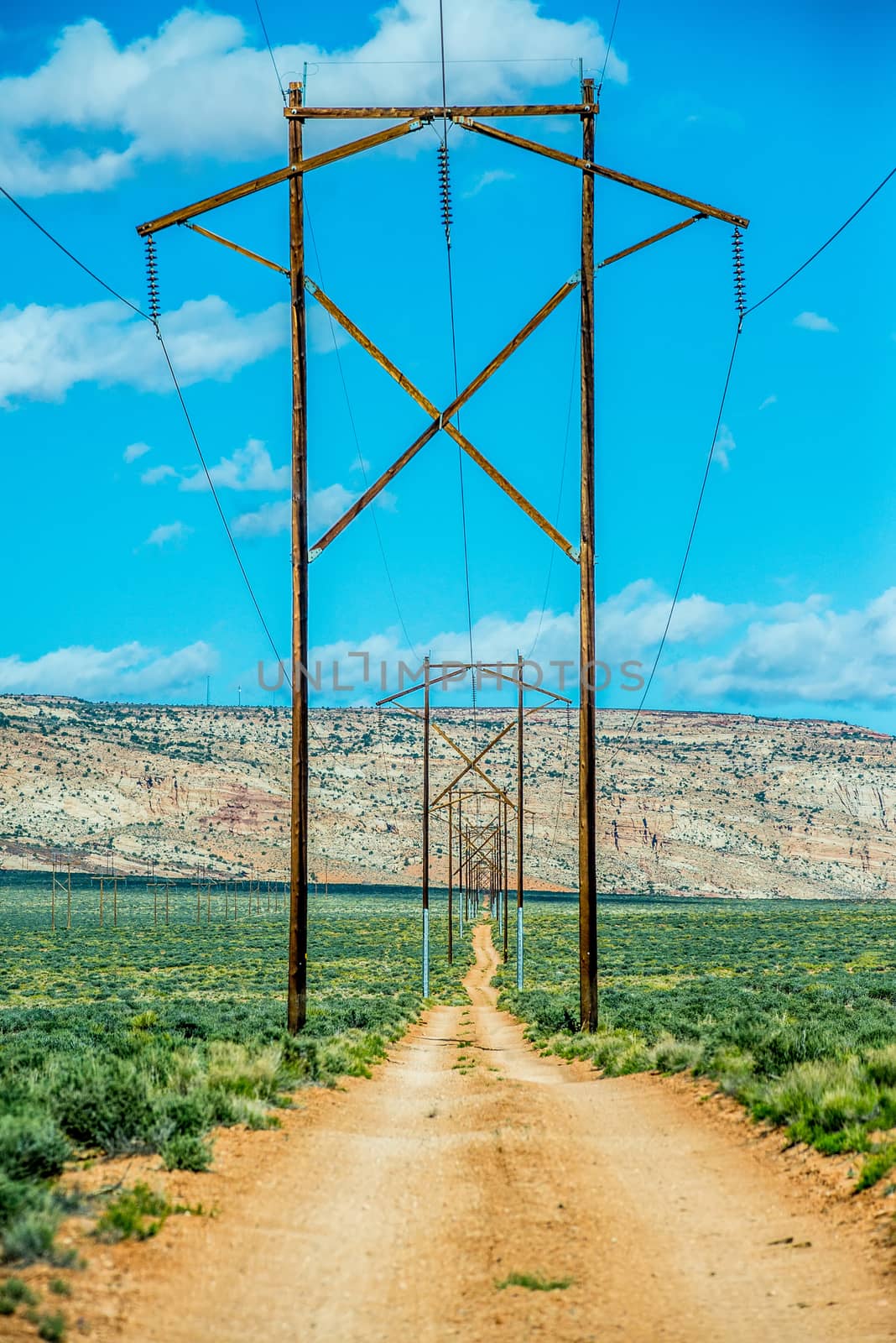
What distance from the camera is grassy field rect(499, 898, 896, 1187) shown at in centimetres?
1065

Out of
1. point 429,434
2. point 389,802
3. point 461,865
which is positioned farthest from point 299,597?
point 389,802

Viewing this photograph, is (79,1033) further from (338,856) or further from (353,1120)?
(338,856)

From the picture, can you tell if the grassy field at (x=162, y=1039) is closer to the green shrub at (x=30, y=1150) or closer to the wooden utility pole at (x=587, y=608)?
the green shrub at (x=30, y=1150)

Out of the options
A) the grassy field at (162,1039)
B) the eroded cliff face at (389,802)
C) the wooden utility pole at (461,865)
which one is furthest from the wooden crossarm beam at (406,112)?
the eroded cliff face at (389,802)

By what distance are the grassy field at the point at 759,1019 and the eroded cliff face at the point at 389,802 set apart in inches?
3729

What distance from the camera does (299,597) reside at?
1709cm

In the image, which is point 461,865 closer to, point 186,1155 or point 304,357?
point 304,357

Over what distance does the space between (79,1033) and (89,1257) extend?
13886mm

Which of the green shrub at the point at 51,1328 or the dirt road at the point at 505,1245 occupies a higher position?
the green shrub at the point at 51,1328

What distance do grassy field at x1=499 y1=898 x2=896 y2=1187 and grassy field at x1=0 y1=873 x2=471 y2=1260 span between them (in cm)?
333

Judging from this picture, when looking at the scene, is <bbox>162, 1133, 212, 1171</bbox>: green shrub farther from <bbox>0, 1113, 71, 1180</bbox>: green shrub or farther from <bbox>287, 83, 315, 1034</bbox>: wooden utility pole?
<bbox>287, 83, 315, 1034</bbox>: wooden utility pole

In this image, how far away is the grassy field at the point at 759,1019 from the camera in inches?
419

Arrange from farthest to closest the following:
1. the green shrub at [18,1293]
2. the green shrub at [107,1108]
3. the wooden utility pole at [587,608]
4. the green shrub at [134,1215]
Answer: the wooden utility pole at [587,608] < the green shrub at [107,1108] < the green shrub at [134,1215] < the green shrub at [18,1293]

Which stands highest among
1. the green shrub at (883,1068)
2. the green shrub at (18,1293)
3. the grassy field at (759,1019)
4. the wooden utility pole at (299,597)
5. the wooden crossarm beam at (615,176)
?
the wooden crossarm beam at (615,176)
